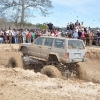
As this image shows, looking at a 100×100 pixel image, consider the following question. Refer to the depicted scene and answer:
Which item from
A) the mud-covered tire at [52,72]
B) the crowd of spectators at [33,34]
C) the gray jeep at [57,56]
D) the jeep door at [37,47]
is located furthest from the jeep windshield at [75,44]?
the crowd of spectators at [33,34]

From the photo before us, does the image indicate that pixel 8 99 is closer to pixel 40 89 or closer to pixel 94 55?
pixel 40 89

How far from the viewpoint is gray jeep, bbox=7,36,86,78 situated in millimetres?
12481

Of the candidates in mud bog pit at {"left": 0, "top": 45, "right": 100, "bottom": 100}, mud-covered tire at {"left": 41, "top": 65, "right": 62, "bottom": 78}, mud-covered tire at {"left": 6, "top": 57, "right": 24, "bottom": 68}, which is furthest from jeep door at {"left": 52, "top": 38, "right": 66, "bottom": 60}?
mud-covered tire at {"left": 6, "top": 57, "right": 24, "bottom": 68}

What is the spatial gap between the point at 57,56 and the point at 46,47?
909 mm

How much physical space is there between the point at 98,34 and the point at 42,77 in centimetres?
1301

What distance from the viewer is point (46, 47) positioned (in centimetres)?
1332

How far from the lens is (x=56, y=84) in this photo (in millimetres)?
10141

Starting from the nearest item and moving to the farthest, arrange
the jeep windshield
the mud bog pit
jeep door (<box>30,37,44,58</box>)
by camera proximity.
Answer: the mud bog pit → the jeep windshield → jeep door (<box>30,37,44,58</box>)

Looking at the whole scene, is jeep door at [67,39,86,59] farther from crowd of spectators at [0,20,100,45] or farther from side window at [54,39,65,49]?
crowd of spectators at [0,20,100,45]

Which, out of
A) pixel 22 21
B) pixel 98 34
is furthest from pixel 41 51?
pixel 22 21

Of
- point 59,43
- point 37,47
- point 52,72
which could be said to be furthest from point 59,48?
point 37,47

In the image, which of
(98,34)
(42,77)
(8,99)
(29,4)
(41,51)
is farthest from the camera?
(29,4)

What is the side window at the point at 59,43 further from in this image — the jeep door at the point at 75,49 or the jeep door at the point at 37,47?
the jeep door at the point at 37,47

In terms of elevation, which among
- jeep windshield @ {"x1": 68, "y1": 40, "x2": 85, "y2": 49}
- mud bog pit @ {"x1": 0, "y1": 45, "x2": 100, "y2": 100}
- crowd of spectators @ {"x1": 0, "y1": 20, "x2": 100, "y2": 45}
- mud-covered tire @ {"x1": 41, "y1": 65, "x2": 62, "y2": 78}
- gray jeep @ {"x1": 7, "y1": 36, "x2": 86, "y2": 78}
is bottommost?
mud bog pit @ {"x1": 0, "y1": 45, "x2": 100, "y2": 100}
